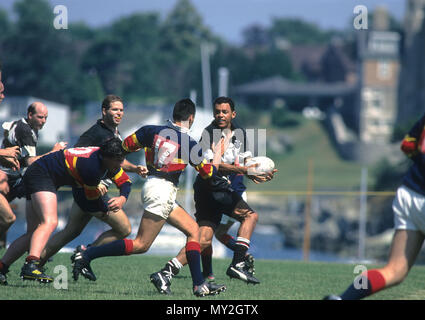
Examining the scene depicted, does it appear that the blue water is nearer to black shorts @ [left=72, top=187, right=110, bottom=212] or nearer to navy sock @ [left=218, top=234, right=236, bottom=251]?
navy sock @ [left=218, top=234, right=236, bottom=251]

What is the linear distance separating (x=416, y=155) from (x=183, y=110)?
2.56 meters

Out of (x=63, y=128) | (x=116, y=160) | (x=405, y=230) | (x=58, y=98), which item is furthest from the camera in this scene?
(x=58, y=98)

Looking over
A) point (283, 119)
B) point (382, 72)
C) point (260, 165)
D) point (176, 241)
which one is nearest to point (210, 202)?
point (260, 165)

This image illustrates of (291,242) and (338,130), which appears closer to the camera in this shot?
(291,242)

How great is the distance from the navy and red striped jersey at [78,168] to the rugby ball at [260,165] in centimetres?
152

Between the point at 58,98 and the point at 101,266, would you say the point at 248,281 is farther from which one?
the point at 58,98

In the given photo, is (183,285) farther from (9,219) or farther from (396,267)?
(396,267)

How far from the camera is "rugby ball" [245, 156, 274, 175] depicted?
872 cm

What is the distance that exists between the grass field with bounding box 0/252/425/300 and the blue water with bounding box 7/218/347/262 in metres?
4.65

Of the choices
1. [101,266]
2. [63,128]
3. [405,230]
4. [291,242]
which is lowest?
[291,242]

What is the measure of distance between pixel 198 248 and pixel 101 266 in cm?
328

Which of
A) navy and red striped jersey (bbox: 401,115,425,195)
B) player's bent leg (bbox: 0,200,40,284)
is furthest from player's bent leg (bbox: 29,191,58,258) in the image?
navy and red striped jersey (bbox: 401,115,425,195)
